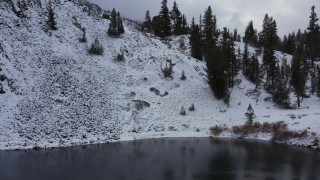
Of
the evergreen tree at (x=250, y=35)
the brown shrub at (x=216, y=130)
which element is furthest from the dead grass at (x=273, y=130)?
the evergreen tree at (x=250, y=35)

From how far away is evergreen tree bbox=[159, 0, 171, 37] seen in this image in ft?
298

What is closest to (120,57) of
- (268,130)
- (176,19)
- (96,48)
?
(96,48)

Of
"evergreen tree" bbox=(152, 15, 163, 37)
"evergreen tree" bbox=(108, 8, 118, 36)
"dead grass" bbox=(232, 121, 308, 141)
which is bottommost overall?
"dead grass" bbox=(232, 121, 308, 141)

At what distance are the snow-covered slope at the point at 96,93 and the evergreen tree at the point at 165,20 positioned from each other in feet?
90.0

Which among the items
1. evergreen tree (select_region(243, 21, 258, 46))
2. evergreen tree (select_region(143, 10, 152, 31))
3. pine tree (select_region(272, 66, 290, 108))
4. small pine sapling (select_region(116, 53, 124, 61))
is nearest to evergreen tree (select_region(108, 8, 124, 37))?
small pine sapling (select_region(116, 53, 124, 61))

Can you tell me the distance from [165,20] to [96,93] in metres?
49.3

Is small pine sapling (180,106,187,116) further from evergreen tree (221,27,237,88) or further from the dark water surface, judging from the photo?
evergreen tree (221,27,237,88)

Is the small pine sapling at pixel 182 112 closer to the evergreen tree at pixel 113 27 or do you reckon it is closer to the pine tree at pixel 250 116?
the pine tree at pixel 250 116

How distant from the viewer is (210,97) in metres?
55.1

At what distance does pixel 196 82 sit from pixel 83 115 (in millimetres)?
22400

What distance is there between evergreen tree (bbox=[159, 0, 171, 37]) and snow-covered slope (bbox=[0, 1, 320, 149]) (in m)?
27.4

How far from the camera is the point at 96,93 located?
4819 centimetres

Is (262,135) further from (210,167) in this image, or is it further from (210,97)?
(210,167)

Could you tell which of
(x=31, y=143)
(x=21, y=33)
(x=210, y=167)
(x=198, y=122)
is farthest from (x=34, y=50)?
(x=210, y=167)
